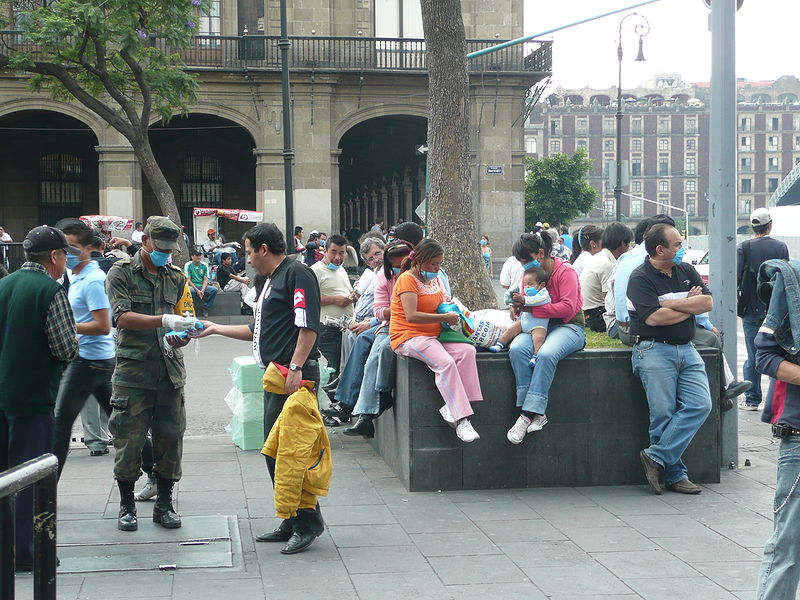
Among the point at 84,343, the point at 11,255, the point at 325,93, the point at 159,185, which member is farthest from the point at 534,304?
the point at 325,93

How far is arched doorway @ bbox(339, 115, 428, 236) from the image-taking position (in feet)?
133

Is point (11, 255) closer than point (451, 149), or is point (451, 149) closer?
point (451, 149)

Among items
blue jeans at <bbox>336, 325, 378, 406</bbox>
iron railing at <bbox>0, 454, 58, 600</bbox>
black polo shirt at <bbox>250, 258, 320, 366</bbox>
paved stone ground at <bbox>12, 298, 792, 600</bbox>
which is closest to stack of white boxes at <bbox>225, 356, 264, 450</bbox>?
paved stone ground at <bbox>12, 298, 792, 600</bbox>

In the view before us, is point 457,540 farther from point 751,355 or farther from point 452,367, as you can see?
point 751,355

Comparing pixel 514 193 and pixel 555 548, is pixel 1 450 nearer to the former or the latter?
pixel 555 548

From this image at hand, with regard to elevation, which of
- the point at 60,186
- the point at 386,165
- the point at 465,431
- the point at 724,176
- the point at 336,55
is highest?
the point at 336,55

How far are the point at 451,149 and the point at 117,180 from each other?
897 inches

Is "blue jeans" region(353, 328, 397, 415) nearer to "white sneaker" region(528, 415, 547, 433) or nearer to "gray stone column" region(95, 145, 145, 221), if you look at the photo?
"white sneaker" region(528, 415, 547, 433)

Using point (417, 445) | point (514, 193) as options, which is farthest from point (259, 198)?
point (417, 445)

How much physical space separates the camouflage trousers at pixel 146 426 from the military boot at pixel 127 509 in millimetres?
61

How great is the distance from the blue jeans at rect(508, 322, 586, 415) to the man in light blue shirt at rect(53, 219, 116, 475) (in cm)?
285

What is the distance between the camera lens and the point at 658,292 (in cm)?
754

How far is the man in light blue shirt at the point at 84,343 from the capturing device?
6848 mm

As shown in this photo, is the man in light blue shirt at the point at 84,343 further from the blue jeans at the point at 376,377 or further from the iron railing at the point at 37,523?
the iron railing at the point at 37,523
